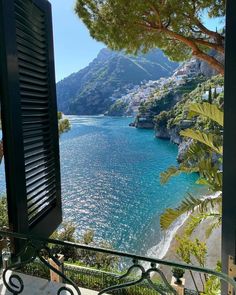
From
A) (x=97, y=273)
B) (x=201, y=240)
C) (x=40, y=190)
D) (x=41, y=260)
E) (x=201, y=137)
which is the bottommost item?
(x=201, y=240)

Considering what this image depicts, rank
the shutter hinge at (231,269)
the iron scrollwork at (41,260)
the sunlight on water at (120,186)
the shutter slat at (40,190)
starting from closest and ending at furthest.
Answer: the shutter hinge at (231,269)
the iron scrollwork at (41,260)
the shutter slat at (40,190)
the sunlight on water at (120,186)

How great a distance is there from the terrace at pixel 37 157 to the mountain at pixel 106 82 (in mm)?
46723

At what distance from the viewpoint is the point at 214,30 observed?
17.5ft

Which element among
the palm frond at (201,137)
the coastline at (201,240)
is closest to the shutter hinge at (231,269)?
the palm frond at (201,137)

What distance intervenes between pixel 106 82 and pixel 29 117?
4966cm

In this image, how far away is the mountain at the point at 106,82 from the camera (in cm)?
4869

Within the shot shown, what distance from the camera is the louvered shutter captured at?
135 cm

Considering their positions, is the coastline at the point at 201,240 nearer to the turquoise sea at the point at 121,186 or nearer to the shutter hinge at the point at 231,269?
the turquoise sea at the point at 121,186

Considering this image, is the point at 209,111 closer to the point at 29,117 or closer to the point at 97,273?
the point at 29,117

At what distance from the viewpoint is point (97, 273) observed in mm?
6340

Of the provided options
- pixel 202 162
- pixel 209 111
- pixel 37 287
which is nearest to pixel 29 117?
pixel 37 287

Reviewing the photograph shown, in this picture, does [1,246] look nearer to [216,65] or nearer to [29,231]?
[29,231]

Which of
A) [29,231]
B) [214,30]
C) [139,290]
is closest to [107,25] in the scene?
[214,30]

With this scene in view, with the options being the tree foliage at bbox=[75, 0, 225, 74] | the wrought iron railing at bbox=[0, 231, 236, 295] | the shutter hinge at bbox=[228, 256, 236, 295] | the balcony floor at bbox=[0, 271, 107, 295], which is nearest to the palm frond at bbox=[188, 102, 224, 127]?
the wrought iron railing at bbox=[0, 231, 236, 295]
